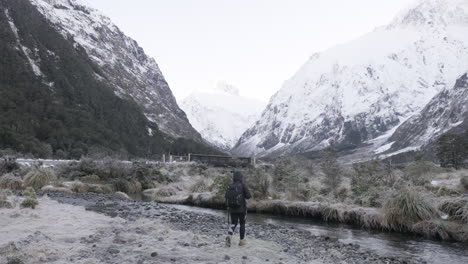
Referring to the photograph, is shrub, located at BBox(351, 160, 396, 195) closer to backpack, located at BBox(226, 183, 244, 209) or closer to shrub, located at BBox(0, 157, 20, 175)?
backpack, located at BBox(226, 183, 244, 209)

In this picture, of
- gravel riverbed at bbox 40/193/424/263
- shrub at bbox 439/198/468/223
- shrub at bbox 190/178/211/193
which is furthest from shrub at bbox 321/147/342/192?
gravel riverbed at bbox 40/193/424/263

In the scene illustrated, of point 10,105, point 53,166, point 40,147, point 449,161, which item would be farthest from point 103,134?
point 449,161

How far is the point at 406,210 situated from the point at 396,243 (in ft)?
10.4

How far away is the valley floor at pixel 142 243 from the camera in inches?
450

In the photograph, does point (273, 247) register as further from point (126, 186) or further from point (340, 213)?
point (126, 186)

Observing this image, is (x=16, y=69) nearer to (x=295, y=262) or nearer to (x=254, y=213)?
(x=254, y=213)

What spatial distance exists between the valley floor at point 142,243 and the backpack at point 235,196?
1.35 metres

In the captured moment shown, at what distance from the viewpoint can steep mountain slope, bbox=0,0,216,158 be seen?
9488cm

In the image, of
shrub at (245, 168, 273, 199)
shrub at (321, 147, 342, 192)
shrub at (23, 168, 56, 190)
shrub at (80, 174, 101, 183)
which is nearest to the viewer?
shrub at (245, 168, 273, 199)

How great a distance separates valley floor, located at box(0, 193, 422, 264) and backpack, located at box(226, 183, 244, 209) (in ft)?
4.44

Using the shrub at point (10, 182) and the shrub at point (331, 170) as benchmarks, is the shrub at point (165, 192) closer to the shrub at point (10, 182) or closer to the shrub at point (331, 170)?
the shrub at point (10, 182)

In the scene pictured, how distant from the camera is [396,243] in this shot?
16.6m

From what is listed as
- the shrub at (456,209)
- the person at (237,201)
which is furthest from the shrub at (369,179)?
the person at (237,201)

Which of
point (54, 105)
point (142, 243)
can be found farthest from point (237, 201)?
point (54, 105)
